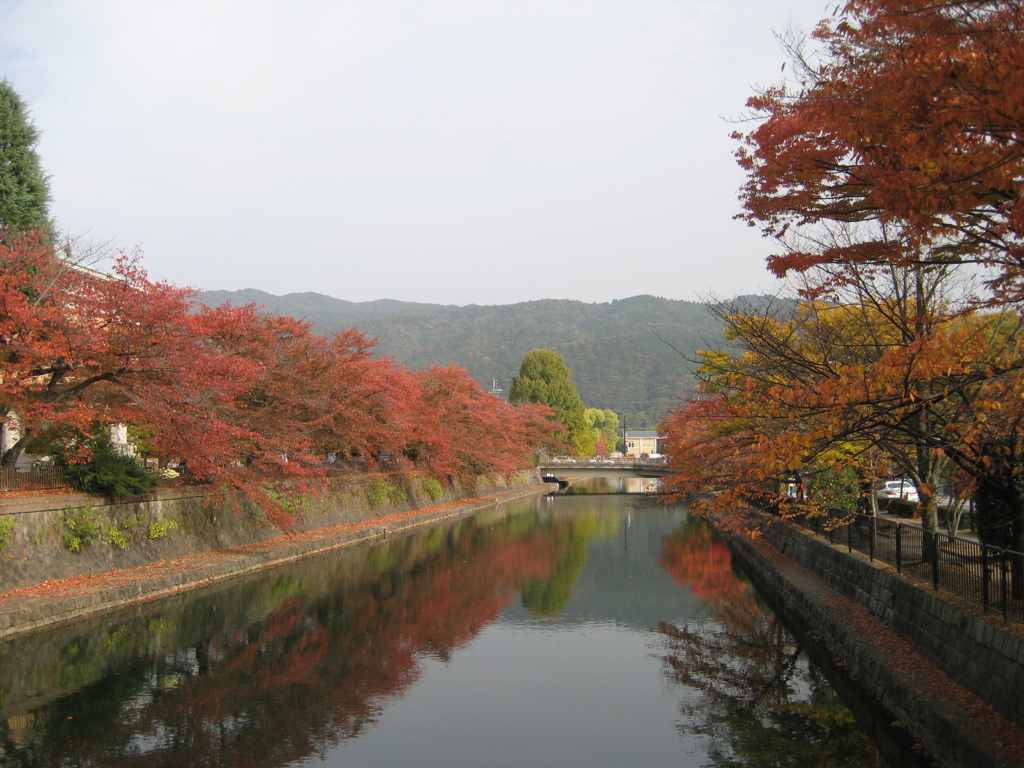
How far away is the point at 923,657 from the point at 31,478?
16658mm

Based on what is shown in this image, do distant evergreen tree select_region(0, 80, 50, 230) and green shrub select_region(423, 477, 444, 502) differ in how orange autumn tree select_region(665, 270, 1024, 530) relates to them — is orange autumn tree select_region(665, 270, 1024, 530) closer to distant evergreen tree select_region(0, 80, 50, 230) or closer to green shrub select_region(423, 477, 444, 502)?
distant evergreen tree select_region(0, 80, 50, 230)

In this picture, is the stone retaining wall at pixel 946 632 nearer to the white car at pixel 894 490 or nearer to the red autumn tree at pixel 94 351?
the red autumn tree at pixel 94 351

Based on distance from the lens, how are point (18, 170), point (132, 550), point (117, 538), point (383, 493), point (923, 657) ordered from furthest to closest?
point (383, 493) < point (18, 170) < point (132, 550) < point (117, 538) < point (923, 657)

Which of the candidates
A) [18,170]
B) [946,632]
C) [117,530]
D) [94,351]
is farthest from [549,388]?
[946,632]

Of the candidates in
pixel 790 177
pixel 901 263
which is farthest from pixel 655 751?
pixel 790 177

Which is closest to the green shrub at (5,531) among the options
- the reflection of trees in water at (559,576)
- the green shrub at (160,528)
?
the green shrub at (160,528)

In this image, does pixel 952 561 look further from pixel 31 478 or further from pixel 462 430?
pixel 462 430

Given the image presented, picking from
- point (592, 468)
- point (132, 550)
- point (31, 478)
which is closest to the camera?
point (31, 478)

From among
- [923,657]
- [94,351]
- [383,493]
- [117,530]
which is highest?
[94,351]

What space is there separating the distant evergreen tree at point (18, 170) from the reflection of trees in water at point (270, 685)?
12425 millimetres

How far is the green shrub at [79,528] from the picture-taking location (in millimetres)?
16641

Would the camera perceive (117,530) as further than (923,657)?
Yes

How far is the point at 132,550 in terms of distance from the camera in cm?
1875

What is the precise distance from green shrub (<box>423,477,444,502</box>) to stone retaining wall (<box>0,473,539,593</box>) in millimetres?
13482
